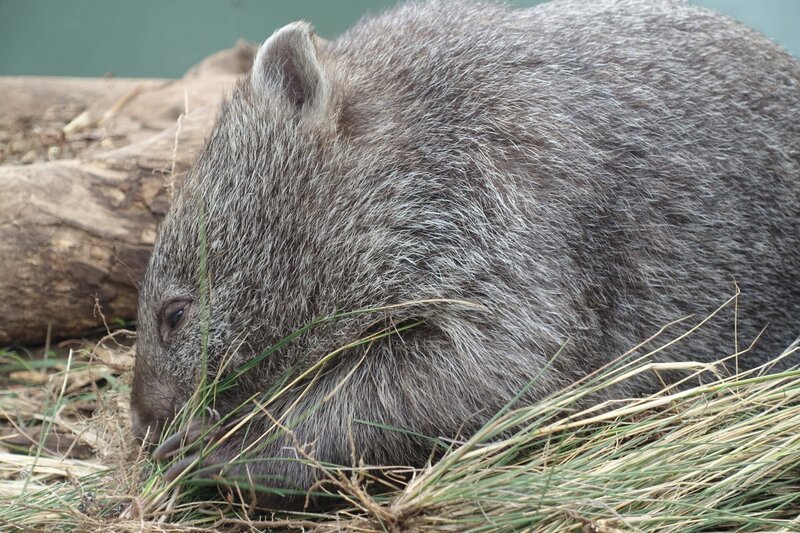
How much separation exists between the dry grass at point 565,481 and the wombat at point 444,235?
0.54ft

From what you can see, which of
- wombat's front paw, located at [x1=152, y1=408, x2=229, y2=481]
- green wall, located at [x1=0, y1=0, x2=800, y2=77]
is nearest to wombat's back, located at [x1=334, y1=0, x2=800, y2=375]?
wombat's front paw, located at [x1=152, y1=408, x2=229, y2=481]

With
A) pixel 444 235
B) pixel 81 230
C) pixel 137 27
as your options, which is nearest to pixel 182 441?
A: pixel 444 235

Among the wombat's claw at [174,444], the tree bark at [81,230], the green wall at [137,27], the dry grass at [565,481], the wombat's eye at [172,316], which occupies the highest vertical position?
the green wall at [137,27]

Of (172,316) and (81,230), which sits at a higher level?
(81,230)

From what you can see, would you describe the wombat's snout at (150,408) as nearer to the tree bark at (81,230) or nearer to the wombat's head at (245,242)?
the wombat's head at (245,242)

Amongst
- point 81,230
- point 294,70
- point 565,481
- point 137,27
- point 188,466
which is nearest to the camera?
point 565,481

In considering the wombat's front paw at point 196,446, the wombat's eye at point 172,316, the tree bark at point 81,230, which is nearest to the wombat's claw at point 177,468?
the wombat's front paw at point 196,446

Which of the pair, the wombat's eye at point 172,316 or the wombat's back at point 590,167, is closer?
the wombat's back at point 590,167

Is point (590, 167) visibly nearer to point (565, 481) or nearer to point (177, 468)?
point (565, 481)

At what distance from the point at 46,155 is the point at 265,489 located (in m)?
4.47

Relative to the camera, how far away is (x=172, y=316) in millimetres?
3693

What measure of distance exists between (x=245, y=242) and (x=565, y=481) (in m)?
1.62

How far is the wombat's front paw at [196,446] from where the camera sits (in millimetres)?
3447

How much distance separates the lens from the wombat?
3455mm
